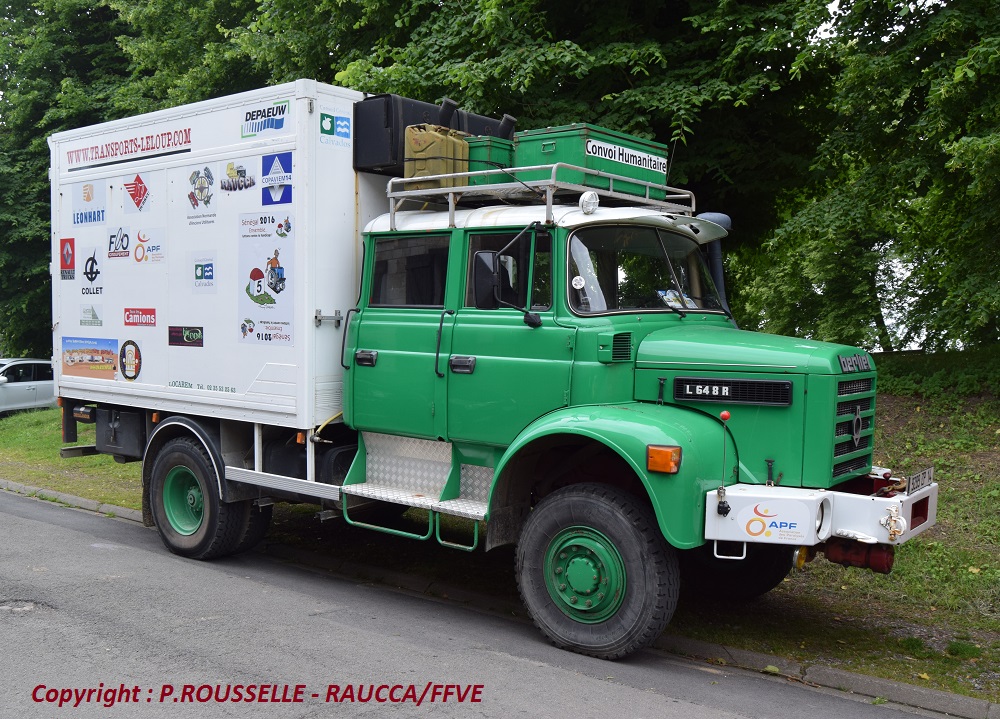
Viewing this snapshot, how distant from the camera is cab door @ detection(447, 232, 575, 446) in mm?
6238

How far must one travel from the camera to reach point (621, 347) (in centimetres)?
608

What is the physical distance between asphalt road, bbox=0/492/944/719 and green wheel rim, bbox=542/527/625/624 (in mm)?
319

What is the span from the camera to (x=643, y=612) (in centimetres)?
560

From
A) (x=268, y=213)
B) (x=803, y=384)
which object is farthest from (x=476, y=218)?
(x=803, y=384)

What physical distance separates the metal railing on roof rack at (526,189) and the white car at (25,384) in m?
16.0

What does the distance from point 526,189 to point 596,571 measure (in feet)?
8.80

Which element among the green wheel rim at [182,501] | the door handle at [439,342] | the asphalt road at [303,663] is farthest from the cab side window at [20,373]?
the door handle at [439,342]

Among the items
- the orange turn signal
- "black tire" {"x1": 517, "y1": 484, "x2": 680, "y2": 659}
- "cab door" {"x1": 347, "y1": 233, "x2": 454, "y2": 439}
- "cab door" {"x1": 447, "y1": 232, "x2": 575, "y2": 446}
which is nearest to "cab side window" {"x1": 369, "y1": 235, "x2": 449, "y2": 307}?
"cab door" {"x1": 347, "y1": 233, "x2": 454, "y2": 439}

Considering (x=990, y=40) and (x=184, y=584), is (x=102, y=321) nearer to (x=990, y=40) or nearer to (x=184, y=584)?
(x=184, y=584)

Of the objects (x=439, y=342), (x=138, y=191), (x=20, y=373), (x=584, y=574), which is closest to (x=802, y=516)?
(x=584, y=574)

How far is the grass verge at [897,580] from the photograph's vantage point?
605cm

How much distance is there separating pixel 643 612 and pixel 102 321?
6.16 m

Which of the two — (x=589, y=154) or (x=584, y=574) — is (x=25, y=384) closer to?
(x=589, y=154)

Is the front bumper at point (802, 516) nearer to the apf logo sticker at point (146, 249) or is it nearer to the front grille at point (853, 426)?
the front grille at point (853, 426)
